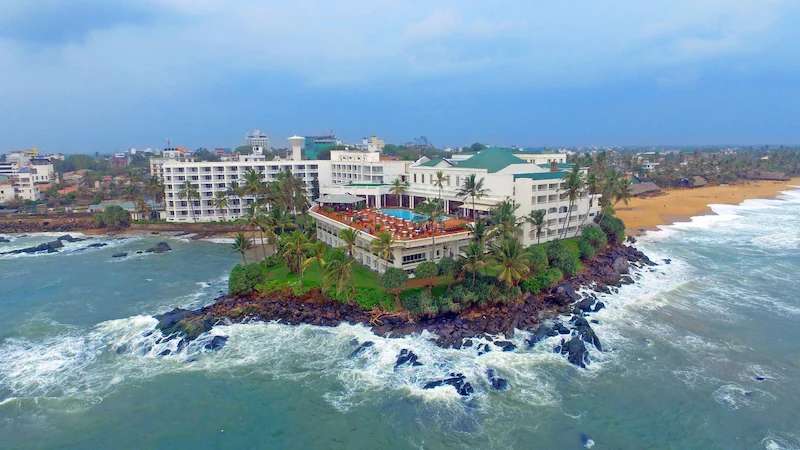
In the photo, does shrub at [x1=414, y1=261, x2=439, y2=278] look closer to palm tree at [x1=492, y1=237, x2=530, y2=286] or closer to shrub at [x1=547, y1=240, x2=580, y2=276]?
palm tree at [x1=492, y1=237, x2=530, y2=286]

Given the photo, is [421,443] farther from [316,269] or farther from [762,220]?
[762,220]

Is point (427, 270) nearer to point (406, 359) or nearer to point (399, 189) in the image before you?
point (406, 359)

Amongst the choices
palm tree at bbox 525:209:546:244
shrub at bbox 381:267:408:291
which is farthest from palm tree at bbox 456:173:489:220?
shrub at bbox 381:267:408:291

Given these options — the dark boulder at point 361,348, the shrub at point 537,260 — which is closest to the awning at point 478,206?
the shrub at point 537,260

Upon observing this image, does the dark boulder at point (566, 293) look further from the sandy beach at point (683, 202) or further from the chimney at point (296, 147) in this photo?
the chimney at point (296, 147)

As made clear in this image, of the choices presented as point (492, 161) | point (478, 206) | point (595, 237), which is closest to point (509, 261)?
point (478, 206)

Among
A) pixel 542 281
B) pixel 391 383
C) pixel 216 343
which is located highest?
pixel 542 281

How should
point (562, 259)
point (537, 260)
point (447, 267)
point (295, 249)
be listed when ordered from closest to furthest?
1. point (447, 267)
2. point (537, 260)
3. point (295, 249)
4. point (562, 259)
